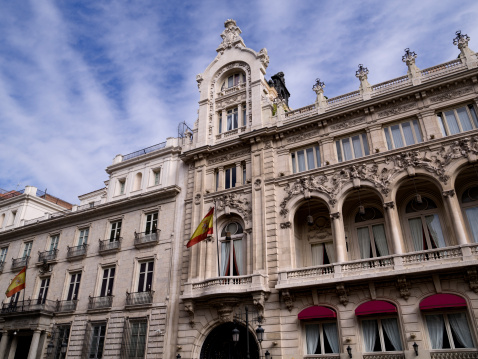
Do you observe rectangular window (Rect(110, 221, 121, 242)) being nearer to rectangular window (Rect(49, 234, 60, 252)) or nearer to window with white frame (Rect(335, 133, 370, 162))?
rectangular window (Rect(49, 234, 60, 252))

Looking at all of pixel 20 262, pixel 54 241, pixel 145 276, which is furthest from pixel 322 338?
pixel 20 262

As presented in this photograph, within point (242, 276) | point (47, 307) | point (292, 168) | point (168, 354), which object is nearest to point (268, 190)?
point (292, 168)

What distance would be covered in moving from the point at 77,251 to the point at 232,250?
15111 mm

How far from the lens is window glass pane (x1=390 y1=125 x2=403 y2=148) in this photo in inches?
929

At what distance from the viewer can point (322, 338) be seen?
21.0m

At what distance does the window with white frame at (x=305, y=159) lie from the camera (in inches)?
1022

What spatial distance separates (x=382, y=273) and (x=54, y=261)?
2778 centimetres

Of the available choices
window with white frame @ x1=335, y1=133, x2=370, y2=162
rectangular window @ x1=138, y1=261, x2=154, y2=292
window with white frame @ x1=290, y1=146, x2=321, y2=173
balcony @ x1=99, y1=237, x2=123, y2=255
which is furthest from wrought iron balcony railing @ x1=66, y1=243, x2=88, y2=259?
window with white frame @ x1=335, y1=133, x2=370, y2=162

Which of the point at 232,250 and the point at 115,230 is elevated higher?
the point at 115,230

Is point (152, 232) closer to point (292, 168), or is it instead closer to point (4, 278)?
point (292, 168)

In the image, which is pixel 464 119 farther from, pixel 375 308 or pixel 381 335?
pixel 381 335

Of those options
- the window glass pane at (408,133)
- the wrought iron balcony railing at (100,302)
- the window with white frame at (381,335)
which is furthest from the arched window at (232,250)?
the window glass pane at (408,133)

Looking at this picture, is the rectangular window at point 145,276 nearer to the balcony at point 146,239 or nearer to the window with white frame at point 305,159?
the balcony at point 146,239

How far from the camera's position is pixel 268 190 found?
26297 millimetres
